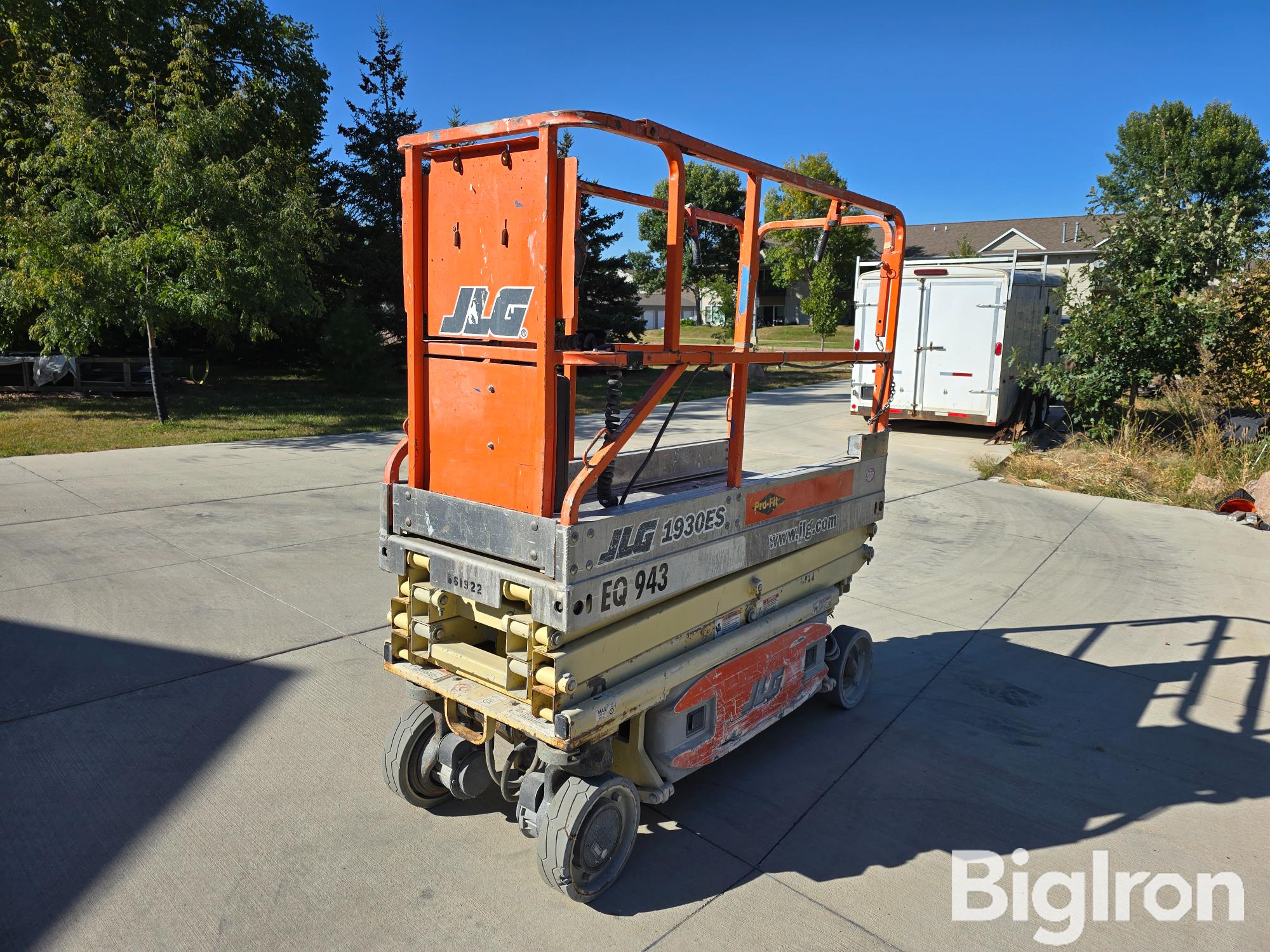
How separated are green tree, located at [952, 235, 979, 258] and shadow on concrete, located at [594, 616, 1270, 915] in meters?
38.7

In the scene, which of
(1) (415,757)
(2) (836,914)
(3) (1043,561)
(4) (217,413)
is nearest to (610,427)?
(1) (415,757)

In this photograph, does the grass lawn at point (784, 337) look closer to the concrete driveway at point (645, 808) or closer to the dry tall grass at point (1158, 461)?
the dry tall grass at point (1158, 461)

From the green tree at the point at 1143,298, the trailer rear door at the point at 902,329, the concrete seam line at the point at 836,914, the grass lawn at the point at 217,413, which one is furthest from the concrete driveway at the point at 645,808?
the trailer rear door at the point at 902,329

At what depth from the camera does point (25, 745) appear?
4.19m

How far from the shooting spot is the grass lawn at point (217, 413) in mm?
13148

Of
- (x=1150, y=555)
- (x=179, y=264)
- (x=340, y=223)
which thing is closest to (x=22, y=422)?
(x=179, y=264)

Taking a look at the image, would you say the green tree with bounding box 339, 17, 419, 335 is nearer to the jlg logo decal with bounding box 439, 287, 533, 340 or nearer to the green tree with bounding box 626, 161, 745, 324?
the green tree with bounding box 626, 161, 745, 324

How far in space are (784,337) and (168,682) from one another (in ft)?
141

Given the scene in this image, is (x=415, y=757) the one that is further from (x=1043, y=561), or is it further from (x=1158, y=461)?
(x=1158, y=461)

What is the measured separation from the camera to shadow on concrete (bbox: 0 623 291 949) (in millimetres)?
3285

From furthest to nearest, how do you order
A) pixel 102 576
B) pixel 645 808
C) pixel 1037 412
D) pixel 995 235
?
1. pixel 995 235
2. pixel 1037 412
3. pixel 102 576
4. pixel 645 808

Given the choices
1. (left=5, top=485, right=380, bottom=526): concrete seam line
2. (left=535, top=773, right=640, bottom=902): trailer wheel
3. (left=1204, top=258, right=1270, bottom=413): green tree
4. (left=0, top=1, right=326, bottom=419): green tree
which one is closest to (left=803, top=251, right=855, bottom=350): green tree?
(left=1204, top=258, right=1270, bottom=413): green tree

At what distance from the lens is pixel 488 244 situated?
10.6 feet

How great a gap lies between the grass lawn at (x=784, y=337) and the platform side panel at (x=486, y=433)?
106 ft
